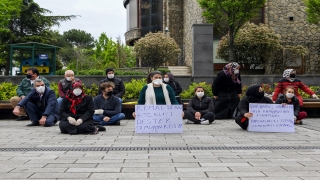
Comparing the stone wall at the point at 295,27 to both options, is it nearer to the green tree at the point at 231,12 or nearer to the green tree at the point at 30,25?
the green tree at the point at 231,12

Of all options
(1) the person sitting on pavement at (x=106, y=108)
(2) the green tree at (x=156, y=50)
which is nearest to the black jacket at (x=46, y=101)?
(1) the person sitting on pavement at (x=106, y=108)

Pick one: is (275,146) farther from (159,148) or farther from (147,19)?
(147,19)

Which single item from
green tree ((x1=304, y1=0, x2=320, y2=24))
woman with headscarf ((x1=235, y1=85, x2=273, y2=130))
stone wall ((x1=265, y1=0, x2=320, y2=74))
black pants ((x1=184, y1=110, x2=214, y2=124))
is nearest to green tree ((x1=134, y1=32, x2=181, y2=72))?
stone wall ((x1=265, y1=0, x2=320, y2=74))

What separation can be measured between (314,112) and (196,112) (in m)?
4.88

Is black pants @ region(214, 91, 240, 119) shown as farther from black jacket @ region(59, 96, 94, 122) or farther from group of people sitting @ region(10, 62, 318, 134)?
black jacket @ region(59, 96, 94, 122)

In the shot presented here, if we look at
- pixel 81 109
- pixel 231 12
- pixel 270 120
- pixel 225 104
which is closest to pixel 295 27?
pixel 231 12

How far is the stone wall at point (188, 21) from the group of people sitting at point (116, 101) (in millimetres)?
23720

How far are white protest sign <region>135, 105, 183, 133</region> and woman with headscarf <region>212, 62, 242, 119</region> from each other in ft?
12.0

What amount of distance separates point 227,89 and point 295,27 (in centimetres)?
2579

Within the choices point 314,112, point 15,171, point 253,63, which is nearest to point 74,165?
point 15,171

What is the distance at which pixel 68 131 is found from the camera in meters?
10.3

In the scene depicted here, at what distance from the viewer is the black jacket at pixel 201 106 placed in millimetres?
13094

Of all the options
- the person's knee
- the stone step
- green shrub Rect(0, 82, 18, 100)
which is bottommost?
the person's knee

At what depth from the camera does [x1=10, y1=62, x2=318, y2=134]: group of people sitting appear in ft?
34.0
